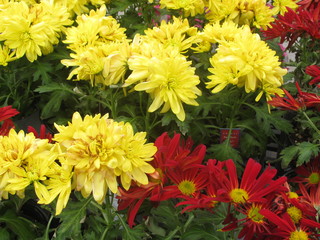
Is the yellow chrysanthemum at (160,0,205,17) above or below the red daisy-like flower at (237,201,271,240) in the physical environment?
above

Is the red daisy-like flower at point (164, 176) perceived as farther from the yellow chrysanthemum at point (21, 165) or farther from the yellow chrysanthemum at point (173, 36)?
the yellow chrysanthemum at point (173, 36)

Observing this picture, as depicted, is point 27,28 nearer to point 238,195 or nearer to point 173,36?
point 173,36

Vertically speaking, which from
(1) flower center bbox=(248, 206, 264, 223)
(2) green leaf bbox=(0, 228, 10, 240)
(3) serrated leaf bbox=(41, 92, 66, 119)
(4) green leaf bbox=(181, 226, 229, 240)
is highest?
(1) flower center bbox=(248, 206, 264, 223)

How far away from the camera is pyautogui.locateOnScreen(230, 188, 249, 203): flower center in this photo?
804 mm

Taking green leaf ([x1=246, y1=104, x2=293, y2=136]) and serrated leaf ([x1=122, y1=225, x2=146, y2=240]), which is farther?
green leaf ([x1=246, y1=104, x2=293, y2=136])

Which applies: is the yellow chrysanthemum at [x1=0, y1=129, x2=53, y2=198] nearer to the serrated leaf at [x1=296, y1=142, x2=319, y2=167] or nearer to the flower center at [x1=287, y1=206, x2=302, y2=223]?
the flower center at [x1=287, y1=206, x2=302, y2=223]

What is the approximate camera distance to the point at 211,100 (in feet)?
4.30

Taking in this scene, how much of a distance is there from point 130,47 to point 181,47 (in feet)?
0.74

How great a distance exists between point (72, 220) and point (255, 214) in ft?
1.27

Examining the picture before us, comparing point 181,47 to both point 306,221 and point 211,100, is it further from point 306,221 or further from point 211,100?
point 306,221

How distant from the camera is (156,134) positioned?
128 cm

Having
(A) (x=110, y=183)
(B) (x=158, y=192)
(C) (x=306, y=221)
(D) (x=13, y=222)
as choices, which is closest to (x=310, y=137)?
(C) (x=306, y=221)

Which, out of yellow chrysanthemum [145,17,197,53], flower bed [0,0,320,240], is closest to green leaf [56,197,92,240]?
flower bed [0,0,320,240]

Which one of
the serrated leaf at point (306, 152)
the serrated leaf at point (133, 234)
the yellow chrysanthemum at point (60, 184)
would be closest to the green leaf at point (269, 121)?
the serrated leaf at point (306, 152)
